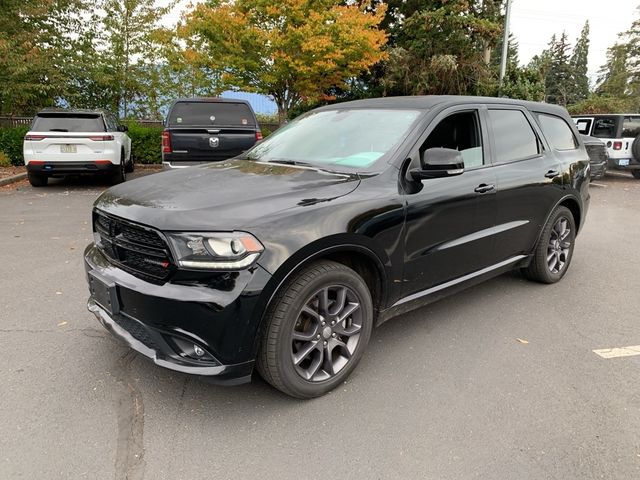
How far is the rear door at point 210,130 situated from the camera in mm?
8484

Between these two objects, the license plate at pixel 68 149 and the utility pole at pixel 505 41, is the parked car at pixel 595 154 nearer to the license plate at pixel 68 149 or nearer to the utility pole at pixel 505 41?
the utility pole at pixel 505 41

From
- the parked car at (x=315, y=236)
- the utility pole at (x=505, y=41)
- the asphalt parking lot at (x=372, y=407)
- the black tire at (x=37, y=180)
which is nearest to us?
the asphalt parking lot at (x=372, y=407)

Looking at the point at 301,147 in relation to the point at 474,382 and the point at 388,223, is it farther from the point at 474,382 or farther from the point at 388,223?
the point at 474,382

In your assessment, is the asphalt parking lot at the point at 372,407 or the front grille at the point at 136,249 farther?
the front grille at the point at 136,249

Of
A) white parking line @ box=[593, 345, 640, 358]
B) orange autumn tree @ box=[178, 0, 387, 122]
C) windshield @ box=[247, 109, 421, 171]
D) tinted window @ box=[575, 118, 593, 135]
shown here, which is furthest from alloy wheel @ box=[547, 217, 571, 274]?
tinted window @ box=[575, 118, 593, 135]

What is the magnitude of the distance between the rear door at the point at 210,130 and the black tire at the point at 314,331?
6.31 meters

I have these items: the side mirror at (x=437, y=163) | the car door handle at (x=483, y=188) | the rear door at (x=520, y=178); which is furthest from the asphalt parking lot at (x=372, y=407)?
the side mirror at (x=437, y=163)

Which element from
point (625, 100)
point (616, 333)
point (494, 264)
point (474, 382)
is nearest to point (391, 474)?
point (474, 382)

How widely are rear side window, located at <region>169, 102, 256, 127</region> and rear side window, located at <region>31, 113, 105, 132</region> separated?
220 cm

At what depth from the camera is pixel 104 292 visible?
109 inches

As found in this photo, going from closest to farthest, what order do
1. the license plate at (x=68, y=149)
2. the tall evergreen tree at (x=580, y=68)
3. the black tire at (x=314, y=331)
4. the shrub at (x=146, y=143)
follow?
the black tire at (x=314, y=331)
the license plate at (x=68, y=149)
the shrub at (x=146, y=143)
the tall evergreen tree at (x=580, y=68)

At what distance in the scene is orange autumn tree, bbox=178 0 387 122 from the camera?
502 inches

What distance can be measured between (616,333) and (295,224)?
9.39 feet

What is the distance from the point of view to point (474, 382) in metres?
3.06
